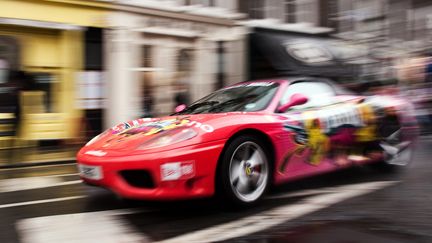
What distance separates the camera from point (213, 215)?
4.36 metres

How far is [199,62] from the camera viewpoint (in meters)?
13.5

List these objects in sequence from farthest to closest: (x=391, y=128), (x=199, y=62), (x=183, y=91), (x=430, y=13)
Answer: (x=430, y=13) → (x=199, y=62) → (x=183, y=91) → (x=391, y=128)

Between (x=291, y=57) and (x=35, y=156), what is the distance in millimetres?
7444

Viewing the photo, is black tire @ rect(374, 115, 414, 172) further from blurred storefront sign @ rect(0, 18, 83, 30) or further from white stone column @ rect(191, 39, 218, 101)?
white stone column @ rect(191, 39, 218, 101)

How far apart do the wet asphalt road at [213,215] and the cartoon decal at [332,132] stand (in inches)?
14.6

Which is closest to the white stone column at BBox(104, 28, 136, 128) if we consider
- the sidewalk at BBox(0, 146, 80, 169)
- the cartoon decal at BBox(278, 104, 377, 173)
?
the sidewalk at BBox(0, 146, 80, 169)

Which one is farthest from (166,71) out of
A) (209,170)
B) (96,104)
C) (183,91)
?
(209,170)

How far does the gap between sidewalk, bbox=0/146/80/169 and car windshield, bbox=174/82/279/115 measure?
3525 millimetres

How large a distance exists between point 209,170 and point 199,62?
31.2 feet

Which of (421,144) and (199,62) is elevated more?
(199,62)

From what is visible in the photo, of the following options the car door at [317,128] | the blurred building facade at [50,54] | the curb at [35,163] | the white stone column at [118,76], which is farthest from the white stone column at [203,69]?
the car door at [317,128]

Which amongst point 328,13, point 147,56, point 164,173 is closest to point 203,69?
point 147,56

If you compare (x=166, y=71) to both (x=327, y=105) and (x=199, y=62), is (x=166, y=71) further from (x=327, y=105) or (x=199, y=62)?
(x=327, y=105)

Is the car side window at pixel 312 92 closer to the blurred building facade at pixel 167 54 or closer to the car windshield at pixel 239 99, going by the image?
the car windshield at pixel 239 99
